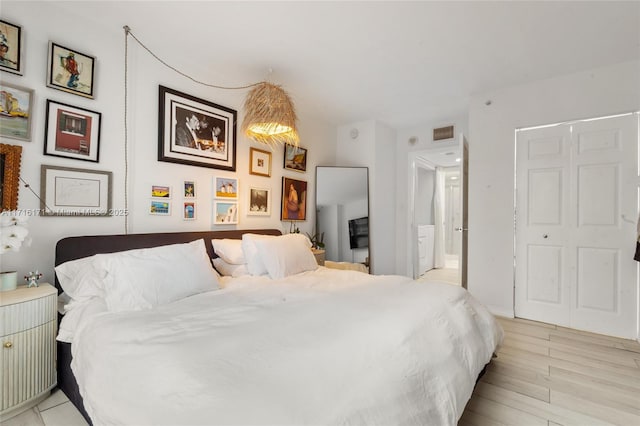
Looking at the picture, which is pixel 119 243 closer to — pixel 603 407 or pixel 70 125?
pixel 70 125

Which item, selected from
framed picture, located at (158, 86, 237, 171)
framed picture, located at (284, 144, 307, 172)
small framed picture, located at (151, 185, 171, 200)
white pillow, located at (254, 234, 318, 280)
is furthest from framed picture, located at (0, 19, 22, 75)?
framed picture, located at (284, 144, 307, 172)

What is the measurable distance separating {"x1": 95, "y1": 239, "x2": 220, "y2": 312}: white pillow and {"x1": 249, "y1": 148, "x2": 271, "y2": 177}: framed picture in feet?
4.91

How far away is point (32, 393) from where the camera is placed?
5.41 feet

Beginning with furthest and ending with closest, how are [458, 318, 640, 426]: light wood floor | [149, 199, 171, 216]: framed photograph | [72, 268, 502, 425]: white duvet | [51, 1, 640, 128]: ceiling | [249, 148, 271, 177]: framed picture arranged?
[249, 148, 271, 177]: framed picture → [149, 199, 171, 216]: framed photograph → [51, 1, 640, 128]: ceiling → [458, 318, 640, 426]: light wood floor → [72, 268, 502, 425]: white duvet

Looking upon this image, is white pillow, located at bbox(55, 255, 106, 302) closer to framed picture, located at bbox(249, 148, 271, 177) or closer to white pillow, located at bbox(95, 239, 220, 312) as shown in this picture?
white pillow, located at bbox(95, 239, 220, 312)

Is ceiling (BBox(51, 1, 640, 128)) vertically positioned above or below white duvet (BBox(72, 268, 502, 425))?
above

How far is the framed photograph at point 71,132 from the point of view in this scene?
1998mm

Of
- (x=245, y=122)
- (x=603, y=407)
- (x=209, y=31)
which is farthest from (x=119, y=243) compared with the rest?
(x=603, y=407)

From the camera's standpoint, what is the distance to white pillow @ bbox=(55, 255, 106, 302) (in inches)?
68.8

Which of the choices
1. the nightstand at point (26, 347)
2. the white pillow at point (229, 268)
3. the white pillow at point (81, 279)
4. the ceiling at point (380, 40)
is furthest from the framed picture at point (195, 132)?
the nightstand at point (26, 347)

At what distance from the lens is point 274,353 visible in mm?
1083

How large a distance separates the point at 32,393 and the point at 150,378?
4.19 ft

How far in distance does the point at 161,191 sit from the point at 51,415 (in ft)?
5.30

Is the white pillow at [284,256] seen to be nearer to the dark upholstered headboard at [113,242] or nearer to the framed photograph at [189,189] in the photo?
the dark upholstered headboard at [113,242]
